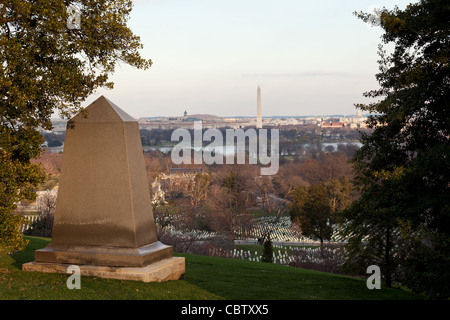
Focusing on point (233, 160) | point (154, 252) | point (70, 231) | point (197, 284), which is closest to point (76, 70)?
point (70, 231)

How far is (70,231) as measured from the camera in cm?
1045

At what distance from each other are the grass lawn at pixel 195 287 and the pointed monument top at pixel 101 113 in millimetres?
3411

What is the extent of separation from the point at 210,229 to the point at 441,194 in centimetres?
3883

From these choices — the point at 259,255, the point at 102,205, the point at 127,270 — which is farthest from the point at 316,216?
the point at 127,270

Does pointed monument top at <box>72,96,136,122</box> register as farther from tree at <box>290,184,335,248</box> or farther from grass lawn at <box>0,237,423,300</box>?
tree at <box>290,184,335,248</box>

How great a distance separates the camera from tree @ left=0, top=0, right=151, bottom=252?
974cm

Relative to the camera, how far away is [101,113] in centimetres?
1059

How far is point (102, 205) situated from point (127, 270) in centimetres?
152

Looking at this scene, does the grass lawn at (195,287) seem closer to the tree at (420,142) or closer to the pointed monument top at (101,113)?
the tree at (420,142)

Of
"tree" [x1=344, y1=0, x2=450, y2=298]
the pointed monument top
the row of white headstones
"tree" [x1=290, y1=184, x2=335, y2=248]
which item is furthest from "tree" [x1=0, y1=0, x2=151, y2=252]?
"tree" [x1=290, y1=184, x2=335, y2=248]

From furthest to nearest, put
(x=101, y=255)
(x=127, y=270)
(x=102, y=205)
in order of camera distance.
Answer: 1. (x=102, y=205)
2. (x=101, y=255)
3. (x=127, y=270)

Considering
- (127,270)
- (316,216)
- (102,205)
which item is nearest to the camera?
(127,270)

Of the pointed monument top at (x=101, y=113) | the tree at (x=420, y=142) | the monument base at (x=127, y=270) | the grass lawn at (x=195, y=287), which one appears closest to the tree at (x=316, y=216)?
the grass lawn at (x=195, y=287)

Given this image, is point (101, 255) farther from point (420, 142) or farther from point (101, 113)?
point (420, 142)
